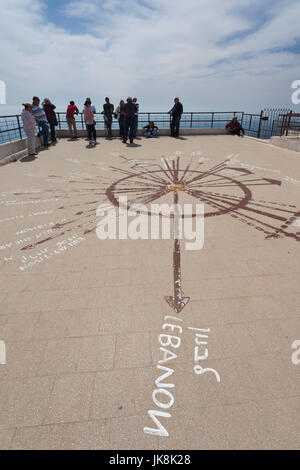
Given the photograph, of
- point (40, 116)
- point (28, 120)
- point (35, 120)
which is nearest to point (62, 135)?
point (40, 116)

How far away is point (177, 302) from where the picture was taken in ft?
11.7

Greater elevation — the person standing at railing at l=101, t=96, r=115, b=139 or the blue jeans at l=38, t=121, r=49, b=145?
the person standing at railing at l=101, t=96, r=115, b=139

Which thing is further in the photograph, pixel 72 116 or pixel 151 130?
pixel 151 130

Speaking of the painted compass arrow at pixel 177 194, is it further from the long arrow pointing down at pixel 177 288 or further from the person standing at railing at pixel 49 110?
the person standing at railing at pixel 49 110

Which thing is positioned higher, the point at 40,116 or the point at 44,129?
Result: the point at 40,116

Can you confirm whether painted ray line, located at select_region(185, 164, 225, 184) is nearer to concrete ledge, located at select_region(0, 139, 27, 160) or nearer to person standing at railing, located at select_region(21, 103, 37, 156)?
person standing at railing, located at select_region(21, 103, 37, 156)

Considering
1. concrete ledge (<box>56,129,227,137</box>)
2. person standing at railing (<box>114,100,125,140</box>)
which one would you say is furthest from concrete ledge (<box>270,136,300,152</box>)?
person standing at railing (<box>114,100,125,140</box>)

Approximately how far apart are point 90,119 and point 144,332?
44.4 feet

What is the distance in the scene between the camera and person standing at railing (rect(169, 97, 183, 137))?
15.0 meters

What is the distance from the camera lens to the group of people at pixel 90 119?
38.5 feet

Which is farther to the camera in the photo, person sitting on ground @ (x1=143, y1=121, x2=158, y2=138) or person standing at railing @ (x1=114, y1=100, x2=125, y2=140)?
person sitting on ground @ (x1=143, y1=121, x2=158, y2=138)

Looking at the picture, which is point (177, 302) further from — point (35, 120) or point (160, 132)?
point (160, 132)
